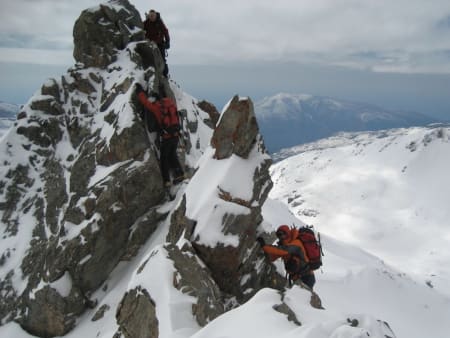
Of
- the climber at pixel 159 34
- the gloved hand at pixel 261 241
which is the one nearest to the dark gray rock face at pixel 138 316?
the gloved hand at pixel 261 241

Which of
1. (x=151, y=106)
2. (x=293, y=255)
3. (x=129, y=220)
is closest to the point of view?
(x=293, y=255)

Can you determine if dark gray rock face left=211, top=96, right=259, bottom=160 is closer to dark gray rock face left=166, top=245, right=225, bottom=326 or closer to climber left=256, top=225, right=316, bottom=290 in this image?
climber left=256, top=225, right=316, bottom=290

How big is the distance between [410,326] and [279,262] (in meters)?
35.9

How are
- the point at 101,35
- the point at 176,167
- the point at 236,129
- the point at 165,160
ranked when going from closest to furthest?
the point at 236,129 → the point at 165,160 → the point at 176,167 → the point at 101,35

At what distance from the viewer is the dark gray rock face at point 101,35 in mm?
26358

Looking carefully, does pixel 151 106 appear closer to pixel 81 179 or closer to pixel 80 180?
pixel 81 179

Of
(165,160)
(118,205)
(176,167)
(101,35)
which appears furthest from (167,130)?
(101,35)

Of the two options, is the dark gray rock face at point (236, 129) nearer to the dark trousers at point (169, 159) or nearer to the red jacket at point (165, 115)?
the red jacket at point (165, 115)

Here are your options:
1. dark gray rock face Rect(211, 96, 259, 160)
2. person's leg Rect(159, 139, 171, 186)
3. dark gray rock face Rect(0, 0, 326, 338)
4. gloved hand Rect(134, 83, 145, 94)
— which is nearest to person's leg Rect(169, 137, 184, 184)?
person's leg Rect(159, 139, 171, 186)

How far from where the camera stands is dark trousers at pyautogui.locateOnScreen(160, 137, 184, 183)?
20672 mm

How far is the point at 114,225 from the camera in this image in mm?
20078

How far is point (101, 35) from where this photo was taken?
2645 centimetres

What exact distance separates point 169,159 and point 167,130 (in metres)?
2.11

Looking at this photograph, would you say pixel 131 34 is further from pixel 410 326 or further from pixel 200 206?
pixel 410 326
